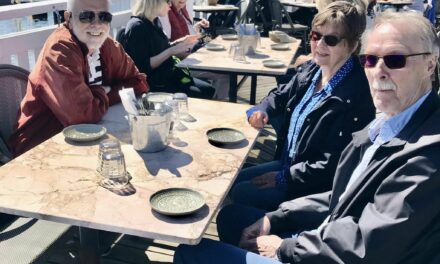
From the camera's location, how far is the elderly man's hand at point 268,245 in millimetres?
1948

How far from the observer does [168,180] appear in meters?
1.91

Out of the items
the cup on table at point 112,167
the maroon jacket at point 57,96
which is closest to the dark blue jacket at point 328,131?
the cup on table at point 112,167

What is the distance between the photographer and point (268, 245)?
77.9 inches

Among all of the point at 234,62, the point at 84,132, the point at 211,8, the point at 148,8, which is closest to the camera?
the point at 84,132

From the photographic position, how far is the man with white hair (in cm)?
240

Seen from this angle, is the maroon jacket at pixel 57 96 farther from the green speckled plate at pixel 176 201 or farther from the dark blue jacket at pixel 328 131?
the dark blue jacket at pixel 328 131

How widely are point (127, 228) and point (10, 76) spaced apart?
1515 mm

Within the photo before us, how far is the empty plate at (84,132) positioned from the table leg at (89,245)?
51 centimetres

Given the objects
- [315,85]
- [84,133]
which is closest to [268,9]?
[315,85]

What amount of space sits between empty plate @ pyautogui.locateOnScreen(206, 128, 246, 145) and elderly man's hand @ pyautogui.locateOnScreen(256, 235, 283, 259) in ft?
1.67

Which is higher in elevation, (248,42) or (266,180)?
(248,42)

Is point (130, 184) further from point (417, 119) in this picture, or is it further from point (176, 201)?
point (417, 119)

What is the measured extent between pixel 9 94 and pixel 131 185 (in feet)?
3.99

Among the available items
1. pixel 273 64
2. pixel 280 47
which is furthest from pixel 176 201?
pixel 280 47
